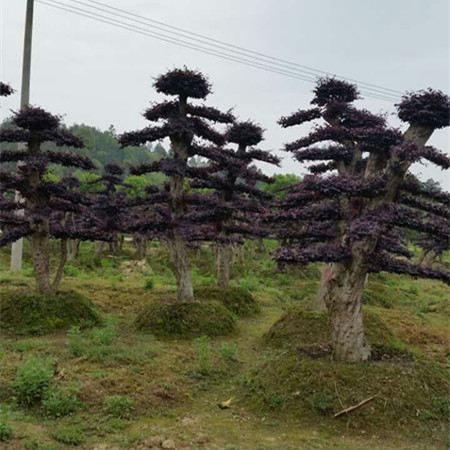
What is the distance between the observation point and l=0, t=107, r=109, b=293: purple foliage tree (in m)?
11.6

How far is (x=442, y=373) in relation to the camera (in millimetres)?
8539

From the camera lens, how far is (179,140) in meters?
12.8

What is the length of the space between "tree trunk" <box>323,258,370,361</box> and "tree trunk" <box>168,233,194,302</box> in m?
5.49

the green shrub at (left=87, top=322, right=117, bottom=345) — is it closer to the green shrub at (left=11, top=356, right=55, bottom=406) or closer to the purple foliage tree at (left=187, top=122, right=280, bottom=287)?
the green shrub at (left=11, top=356, right=55, bottom=406)

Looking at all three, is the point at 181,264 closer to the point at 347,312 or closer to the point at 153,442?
the point at 347,312

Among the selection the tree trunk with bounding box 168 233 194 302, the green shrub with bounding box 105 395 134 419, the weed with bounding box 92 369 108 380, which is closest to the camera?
the green shrub with bounding box 105 395 134 419

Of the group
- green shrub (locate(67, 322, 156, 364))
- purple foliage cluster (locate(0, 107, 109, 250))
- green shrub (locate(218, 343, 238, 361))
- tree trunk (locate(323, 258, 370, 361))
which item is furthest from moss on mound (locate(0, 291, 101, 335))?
tree trunk (locate(323, 258, 370, 361))

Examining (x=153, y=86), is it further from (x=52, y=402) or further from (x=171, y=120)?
(x=52, y=402)

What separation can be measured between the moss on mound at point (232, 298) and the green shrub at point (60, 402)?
8.55 metres

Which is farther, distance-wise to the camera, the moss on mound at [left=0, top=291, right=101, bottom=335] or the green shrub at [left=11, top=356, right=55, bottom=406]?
the moss on mound at [left=0, top=291, right=101, bottom=335]

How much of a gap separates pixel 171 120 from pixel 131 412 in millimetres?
7577

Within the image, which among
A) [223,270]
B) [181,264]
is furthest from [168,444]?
[223,270]

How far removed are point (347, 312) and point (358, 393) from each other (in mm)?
1398

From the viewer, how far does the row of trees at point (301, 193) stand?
7820mm
